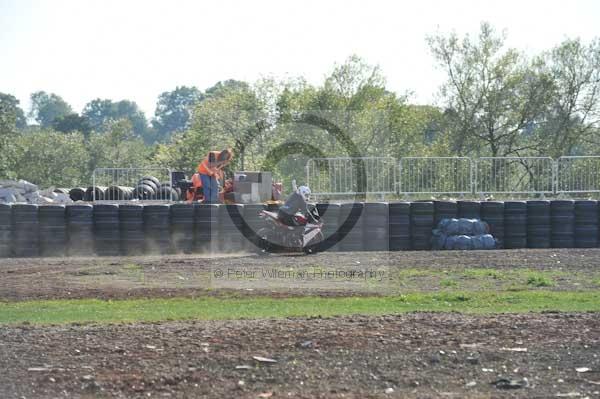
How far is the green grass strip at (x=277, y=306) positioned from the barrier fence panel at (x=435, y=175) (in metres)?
12.7

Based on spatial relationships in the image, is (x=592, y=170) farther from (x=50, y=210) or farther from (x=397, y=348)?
(x=397, y=348)

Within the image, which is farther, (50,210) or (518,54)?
(518,54)

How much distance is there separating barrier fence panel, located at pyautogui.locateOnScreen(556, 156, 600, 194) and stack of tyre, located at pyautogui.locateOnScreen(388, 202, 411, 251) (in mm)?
7323

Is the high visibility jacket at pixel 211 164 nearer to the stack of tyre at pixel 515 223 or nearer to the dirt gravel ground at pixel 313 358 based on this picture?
the stack of tyre at pixel 515 223

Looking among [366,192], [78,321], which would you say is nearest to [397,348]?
[78,321]

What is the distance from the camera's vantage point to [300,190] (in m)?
22.4

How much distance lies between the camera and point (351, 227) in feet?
78.1

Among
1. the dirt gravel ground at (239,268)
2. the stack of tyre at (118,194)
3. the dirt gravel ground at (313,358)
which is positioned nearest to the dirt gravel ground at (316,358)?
the dirt gravel ground at (313,358)

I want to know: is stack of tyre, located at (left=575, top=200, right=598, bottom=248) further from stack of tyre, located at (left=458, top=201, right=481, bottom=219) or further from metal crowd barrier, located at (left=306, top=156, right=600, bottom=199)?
metal crowd barrier, located at (left=306, top=156, right=600, bottom=199)

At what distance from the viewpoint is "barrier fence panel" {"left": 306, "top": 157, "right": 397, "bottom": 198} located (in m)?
28.0

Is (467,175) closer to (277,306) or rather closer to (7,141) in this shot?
(277,306)

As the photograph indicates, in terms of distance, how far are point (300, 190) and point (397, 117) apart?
86.5 feet

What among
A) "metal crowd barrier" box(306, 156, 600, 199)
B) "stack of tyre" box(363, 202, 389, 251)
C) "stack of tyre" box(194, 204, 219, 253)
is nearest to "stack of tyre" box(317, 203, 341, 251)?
"stack of tyre" box(363, 202, 389, 251)

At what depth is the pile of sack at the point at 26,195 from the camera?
31098 mm
